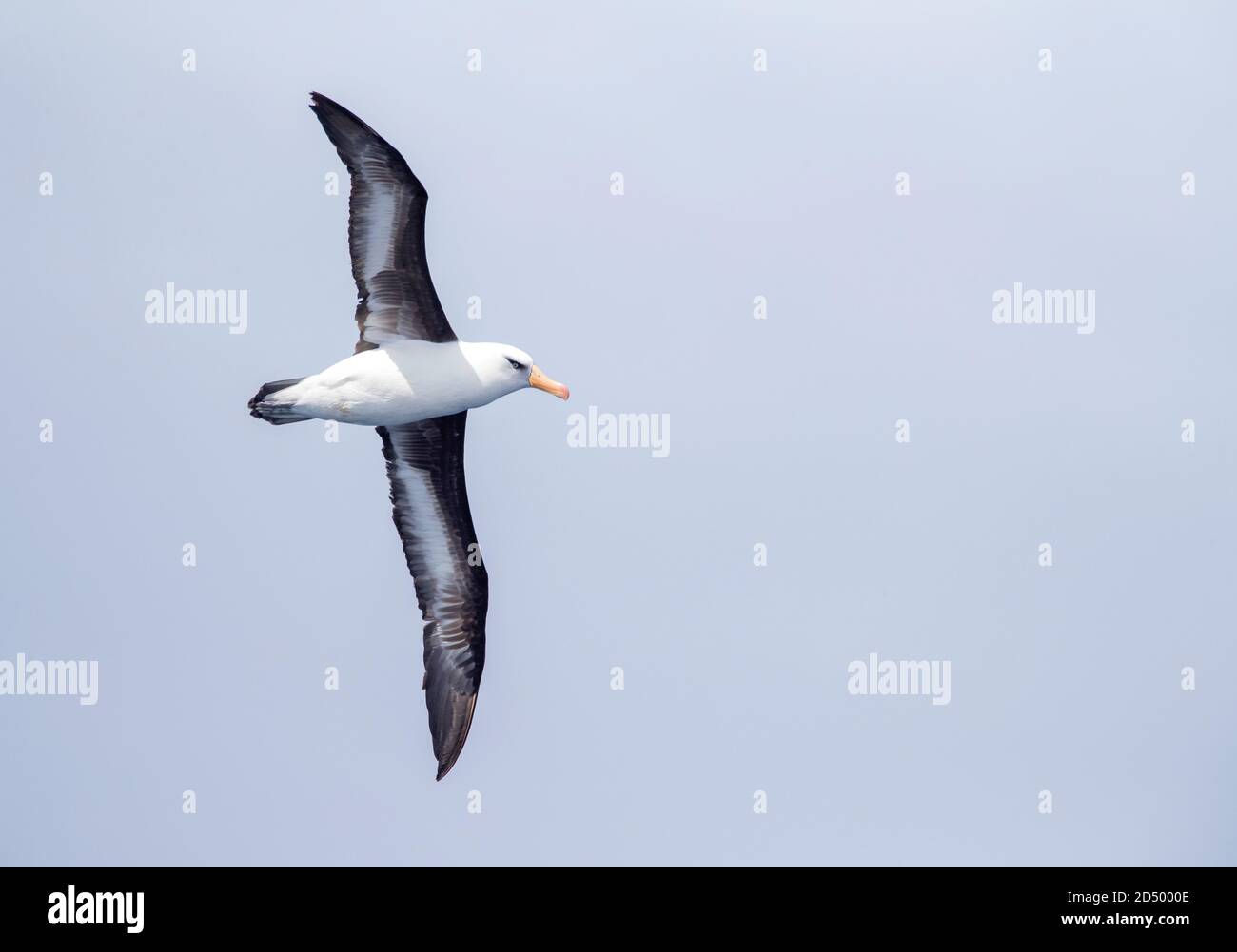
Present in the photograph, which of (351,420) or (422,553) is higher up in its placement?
(351,420)

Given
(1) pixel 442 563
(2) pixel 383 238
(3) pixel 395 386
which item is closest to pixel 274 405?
(3) pixel 395 386

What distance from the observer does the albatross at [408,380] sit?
13.8m

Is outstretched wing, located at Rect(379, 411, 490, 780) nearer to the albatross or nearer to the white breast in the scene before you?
the albatross

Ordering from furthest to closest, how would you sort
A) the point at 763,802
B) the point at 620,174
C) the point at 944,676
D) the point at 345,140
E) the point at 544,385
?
the point at 944,676
the point at 763,802
the point at 620,174
the point at 544,385
the point at 345,140

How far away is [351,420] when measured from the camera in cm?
1420

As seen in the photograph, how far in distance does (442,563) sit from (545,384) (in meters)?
2.65

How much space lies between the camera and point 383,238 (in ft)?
46.7

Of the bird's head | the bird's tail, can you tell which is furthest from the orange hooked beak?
the bird's tail

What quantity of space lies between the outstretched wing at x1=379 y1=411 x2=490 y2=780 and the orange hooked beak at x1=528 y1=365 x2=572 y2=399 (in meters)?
1.34

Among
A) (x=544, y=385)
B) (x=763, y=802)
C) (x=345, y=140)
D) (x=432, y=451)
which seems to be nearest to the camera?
(x=345, y=140)

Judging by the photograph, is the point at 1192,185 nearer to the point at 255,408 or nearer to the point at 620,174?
the point at 620,174
